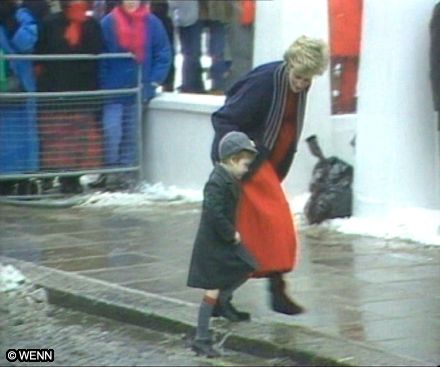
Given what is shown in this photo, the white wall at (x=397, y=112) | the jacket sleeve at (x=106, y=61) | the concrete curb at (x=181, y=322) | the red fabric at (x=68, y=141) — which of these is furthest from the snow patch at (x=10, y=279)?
the jacket sleeve at (x=106, y=61)

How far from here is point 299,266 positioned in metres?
10.8

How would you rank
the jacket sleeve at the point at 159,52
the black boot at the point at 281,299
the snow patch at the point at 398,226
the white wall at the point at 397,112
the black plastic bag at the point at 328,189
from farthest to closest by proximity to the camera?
the jacket sleeve at the point at 159,52, the black plastic bag at the point at 328,189, the white wall at the point at 397,112, the snow patch at the point at 398,226, the black boot at the point at 281,299

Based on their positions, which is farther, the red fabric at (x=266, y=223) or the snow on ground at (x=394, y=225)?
the snow on ground at (x=394, y=225)

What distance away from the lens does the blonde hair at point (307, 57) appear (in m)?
8.71

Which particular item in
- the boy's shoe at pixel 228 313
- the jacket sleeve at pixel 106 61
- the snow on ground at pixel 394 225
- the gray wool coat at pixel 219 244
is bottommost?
the snow on ground at pixel 394 225

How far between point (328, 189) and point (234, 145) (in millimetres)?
4422

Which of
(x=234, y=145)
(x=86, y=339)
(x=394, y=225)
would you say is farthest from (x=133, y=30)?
(x=234, y=145)

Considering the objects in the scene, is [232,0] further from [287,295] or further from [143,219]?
[287,295]

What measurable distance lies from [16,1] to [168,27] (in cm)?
190

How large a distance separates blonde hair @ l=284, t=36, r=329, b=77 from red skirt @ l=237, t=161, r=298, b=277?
639 millimetres

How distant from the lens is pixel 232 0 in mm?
15297

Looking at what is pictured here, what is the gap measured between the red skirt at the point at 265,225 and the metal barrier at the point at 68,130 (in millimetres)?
6124

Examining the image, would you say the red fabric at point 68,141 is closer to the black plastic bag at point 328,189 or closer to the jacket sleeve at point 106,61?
the jacket sleeve at point 106,61

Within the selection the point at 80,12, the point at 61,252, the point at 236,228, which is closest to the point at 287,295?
the point at 236,228
